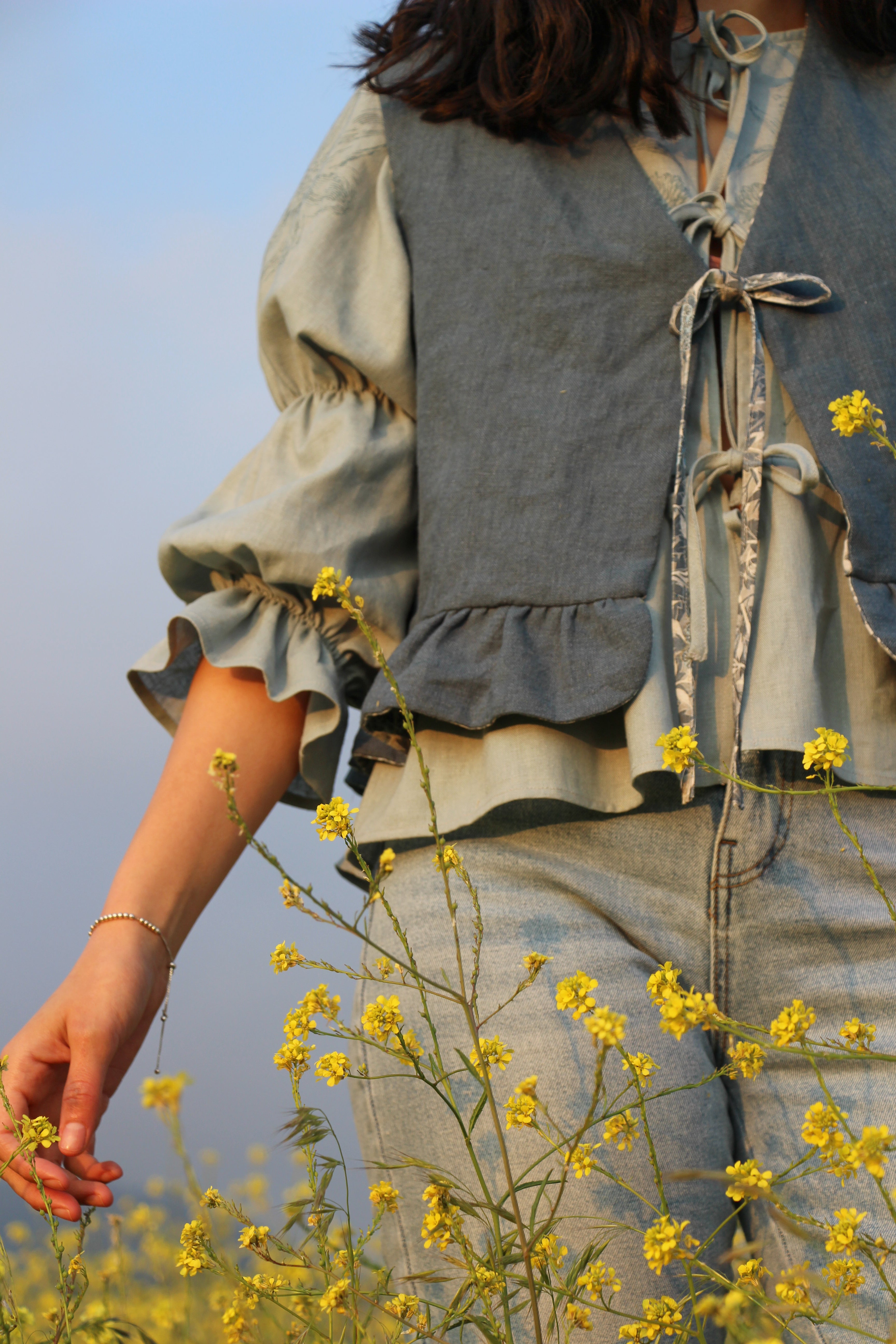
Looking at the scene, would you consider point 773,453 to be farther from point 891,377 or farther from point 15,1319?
point 15,1319

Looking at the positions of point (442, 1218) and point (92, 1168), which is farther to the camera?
point (92, 1168)

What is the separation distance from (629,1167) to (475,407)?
2.64 feet

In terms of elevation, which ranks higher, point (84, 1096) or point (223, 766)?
point (223, 766)

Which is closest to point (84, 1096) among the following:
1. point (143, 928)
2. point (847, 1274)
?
point (143, 928)

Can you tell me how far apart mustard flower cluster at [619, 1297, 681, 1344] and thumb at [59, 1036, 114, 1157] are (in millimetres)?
492

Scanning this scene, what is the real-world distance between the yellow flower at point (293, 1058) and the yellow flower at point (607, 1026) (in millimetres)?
306

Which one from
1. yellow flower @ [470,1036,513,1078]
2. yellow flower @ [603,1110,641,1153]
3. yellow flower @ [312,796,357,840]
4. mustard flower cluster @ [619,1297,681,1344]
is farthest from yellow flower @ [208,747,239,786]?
mustard flower cluster @ [619,1297,681,1344]

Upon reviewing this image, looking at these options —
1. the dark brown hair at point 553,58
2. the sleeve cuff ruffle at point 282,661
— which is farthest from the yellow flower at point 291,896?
the dark brown hair at point 553,58

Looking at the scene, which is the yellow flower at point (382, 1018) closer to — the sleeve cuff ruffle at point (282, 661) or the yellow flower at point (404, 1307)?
the yellow flower at point (404, 1307)

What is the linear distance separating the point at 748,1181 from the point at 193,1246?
0.43m

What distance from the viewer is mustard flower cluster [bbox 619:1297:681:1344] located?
739 millimetres

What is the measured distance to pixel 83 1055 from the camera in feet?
3.41

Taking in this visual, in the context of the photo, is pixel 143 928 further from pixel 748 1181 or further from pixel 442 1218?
pixel 748 1181

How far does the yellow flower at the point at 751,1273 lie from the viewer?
0.73 m
